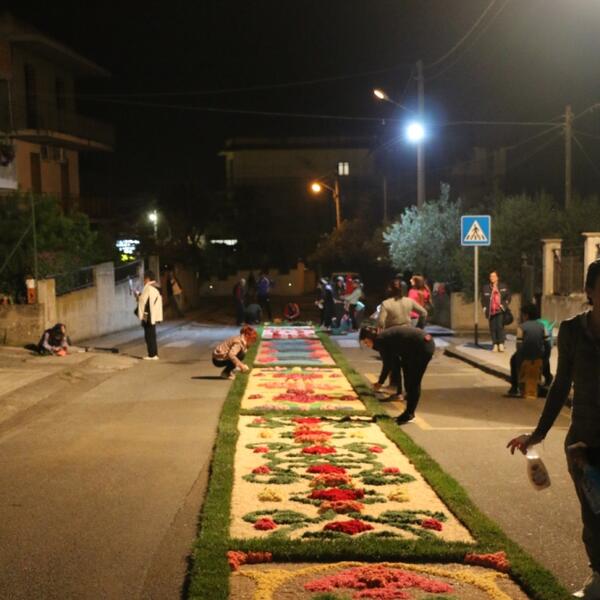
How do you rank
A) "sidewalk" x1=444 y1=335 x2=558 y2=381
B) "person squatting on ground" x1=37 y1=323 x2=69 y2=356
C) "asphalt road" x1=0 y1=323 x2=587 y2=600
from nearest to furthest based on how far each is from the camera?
"asphalt road" x1=0 y1=323 x2=587 y2=600 → "sidewalk" x1=444 y1=335 x2=558 y2=381 → "person squatting on ground" x1=37 y1=323 x2=69 y2=356

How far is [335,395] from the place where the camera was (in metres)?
14.3

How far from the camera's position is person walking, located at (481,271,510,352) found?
21047 mm

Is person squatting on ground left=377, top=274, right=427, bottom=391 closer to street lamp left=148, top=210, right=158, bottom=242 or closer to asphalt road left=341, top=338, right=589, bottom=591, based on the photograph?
asphalt road left=341, top=338, right=589, bottom=591

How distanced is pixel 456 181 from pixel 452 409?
50780 millimetres

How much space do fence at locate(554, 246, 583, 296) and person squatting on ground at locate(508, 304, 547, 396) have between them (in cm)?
905

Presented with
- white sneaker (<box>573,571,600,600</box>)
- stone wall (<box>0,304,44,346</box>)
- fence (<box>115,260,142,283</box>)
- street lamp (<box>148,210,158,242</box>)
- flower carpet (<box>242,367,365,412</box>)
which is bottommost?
flower carpet (<box>242,367,365,412</box>)

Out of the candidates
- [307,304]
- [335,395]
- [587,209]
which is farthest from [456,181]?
[335,395]

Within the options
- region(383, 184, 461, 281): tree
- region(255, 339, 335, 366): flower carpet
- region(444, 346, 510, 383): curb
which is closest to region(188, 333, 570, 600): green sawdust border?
region(444, 346, 510, 383): curb

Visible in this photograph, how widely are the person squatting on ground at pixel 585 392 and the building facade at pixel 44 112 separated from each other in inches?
1196

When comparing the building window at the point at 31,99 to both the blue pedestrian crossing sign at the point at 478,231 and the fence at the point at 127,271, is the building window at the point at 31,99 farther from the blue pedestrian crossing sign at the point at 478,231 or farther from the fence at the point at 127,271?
the blue pedestrian crossing sign at the point at 478,231

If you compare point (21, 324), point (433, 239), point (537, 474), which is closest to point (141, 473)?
point (537, 474)

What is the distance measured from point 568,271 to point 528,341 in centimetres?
1049

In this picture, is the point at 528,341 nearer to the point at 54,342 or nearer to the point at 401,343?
the point at 401,343

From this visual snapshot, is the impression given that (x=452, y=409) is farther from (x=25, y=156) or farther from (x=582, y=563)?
(x=25, y=156)
